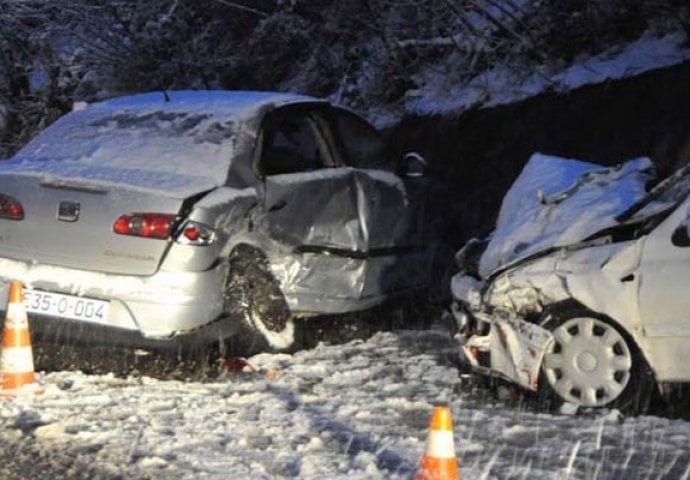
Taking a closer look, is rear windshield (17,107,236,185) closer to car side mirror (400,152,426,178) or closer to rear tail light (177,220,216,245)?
rear tail light (177,220,216,245)

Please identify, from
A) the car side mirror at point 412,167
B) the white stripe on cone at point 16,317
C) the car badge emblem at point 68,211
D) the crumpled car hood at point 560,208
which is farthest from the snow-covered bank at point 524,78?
the white stripe on cone at point 16,317

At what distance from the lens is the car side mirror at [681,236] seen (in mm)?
5988

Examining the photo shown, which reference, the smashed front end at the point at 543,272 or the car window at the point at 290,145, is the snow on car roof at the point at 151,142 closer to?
the car window at the point at 290,145

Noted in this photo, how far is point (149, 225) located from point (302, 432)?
1732 millimetres

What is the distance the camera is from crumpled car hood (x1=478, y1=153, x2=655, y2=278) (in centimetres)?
648

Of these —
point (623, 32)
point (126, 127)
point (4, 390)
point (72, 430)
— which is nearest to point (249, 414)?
point (72, 430)

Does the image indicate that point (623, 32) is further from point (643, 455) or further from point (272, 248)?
point (643, 455)

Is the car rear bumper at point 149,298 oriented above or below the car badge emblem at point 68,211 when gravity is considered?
below

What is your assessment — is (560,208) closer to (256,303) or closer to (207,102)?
(256,303)

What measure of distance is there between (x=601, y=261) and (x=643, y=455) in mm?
1213

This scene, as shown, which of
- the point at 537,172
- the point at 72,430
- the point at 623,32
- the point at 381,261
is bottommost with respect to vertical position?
the point at 72,430

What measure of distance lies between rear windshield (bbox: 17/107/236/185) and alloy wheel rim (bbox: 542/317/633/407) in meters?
2.39

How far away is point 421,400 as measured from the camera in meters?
6.49

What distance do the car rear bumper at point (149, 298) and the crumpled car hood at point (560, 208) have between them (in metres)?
1.74
